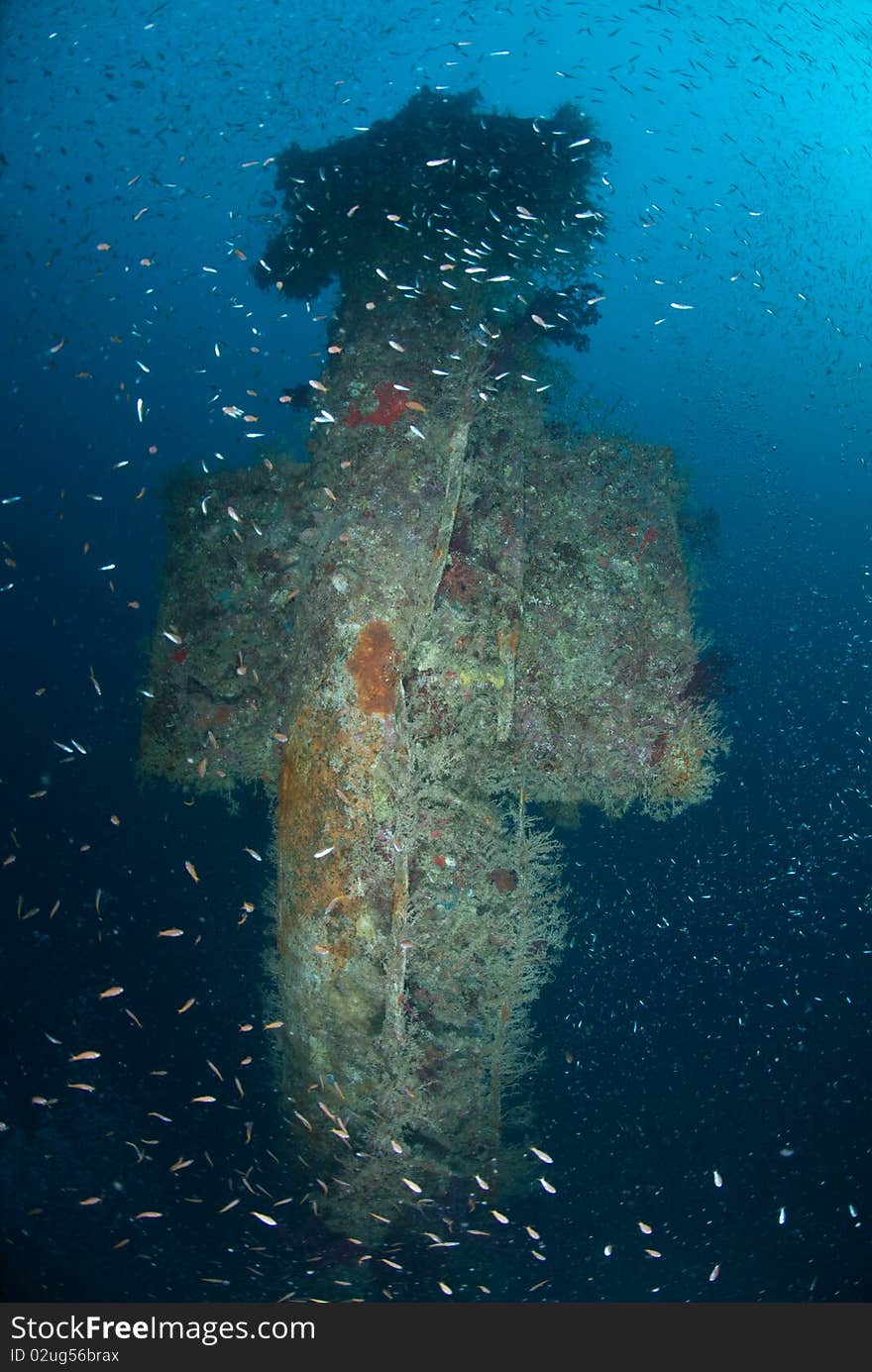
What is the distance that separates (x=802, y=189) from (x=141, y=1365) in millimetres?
23382

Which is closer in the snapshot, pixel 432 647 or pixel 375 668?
pixel 375 668

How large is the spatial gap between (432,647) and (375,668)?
491 mm

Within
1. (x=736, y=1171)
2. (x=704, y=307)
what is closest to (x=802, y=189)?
(x=704, y=307)

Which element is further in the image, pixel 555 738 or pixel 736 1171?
pixel 736 1171

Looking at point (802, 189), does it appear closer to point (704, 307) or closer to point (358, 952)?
point (704, 307)

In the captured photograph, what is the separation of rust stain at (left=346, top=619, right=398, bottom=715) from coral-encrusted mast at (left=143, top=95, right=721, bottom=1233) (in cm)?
2

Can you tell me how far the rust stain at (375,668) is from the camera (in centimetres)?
436

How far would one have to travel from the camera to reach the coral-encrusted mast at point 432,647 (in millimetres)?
4352

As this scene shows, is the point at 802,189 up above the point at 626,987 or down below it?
above

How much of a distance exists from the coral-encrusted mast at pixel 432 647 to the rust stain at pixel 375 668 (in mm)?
22

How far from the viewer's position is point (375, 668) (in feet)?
14.5

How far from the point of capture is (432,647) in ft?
15.1

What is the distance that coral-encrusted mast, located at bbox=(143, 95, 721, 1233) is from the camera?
14.3ft

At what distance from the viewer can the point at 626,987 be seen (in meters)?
8.96
